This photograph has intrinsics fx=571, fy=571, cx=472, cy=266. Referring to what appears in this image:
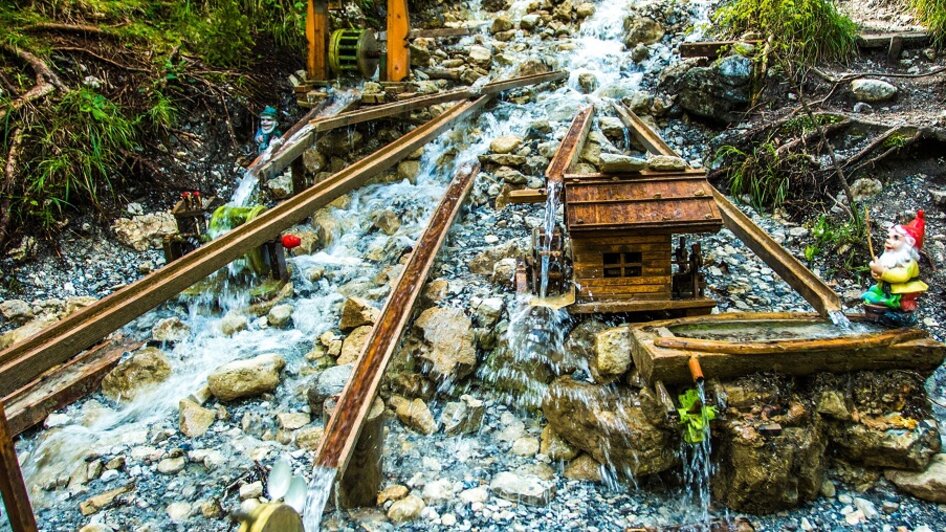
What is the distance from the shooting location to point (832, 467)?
3.42 m

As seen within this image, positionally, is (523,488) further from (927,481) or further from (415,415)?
(927,481)

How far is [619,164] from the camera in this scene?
12.6 ft

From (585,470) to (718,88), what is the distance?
5183 millimetres

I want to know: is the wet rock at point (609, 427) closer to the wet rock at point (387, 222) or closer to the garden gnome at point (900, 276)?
the garden gnome at point (900, 276)

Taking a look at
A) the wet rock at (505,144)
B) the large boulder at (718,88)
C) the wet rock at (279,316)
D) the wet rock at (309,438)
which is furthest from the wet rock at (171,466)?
the large boulder at (718,88)

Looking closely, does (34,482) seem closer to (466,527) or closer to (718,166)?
(466,527)

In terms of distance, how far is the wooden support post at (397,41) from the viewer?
870cm

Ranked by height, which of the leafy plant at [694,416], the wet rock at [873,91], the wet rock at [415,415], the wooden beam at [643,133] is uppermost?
the wet rock at [873,91]

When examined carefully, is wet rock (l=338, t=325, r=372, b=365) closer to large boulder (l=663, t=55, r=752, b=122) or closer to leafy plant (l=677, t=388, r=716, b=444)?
leafy plant (l=677, t=388, r=716, b=444)

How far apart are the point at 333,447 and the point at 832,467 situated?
2942 mm

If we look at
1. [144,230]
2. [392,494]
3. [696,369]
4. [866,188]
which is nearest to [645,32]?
[866,188]

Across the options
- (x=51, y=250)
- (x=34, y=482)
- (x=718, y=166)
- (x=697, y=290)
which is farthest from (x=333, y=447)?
(x=718, y=166)

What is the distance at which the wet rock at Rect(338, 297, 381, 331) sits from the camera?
15.5ft

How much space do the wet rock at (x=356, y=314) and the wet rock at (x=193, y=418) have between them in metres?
1.21
